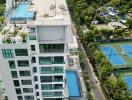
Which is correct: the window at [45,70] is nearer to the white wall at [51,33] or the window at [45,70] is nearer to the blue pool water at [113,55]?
the white wall at [51,33]

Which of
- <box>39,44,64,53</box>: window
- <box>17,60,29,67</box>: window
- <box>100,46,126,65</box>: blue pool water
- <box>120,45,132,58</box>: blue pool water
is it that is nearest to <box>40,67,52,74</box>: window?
<box>17,60,29,67</box>: window

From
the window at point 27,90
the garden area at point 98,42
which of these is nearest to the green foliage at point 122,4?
the garden area at point 98,42

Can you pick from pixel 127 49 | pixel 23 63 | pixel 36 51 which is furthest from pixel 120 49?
pixel 23 63

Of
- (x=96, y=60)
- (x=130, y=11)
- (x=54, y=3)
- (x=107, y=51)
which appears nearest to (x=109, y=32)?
(x=107, y=51)

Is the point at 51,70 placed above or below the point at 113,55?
Answer: above

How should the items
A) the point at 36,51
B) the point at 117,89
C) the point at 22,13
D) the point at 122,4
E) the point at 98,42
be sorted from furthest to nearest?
1. the point at 122,4
2. the point at 98,42
3. the point at 117,89
4. the point at 22,13
5. the point at 36,51

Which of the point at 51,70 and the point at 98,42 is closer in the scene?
the point at 51,70

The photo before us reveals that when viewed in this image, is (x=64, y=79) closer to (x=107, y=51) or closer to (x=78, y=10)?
(x=107, y=51)

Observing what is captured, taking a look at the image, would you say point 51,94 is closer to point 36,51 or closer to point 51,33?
point 36,51
